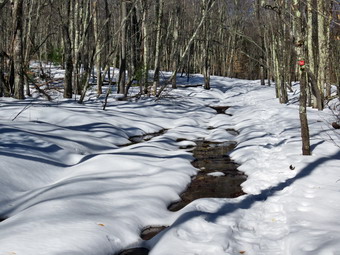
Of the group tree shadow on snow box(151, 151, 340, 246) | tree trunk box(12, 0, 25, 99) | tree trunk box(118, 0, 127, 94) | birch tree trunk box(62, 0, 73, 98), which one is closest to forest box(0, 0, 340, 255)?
tree shadow on snow box(151, 151, 340, 246)

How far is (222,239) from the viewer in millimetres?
3344

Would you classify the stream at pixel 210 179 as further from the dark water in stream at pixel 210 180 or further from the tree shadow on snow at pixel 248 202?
the tree shadow on snow at pixel 248 202

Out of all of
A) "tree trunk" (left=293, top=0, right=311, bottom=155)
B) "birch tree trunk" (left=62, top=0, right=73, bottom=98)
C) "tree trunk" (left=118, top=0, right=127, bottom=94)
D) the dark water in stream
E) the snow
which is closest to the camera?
the snow

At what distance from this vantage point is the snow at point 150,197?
3180 mm

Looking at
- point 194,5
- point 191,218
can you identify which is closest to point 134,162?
point 191,218

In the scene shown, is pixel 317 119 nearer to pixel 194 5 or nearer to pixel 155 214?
pixel 155 214

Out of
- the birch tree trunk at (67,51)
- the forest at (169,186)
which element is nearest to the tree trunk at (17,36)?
the forest at (169,186)

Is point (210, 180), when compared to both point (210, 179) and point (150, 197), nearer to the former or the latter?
point (210, 179)

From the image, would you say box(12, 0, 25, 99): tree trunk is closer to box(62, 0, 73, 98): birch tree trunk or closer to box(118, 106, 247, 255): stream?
box(62, 0, 73, 98): birch tree trunk

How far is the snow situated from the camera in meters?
3.18

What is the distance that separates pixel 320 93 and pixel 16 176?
427 inches

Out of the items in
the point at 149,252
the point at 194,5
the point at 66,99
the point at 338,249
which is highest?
the point at 194,5

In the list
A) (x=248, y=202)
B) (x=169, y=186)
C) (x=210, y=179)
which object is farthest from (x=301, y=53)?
(x=169, y=186)

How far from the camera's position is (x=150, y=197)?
4426 millimetres
